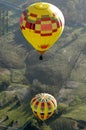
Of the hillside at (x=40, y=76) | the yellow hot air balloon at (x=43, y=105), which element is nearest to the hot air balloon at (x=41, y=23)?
the yellow hot air balloon at (x=43, y=105)

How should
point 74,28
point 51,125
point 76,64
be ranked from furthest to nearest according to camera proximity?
1. point 74,28
2. point 76,64
3. point 51,125

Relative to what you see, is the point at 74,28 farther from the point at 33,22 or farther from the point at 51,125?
the point at 33,22

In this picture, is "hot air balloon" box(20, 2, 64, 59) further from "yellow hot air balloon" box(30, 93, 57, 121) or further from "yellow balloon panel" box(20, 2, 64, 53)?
"yellow hot air balloon" box(30, 93, 57, 121)

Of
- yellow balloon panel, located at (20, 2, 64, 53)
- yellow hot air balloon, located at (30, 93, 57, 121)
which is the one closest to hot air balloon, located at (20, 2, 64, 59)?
yellow balloon panel, located at (20, 2, 64, 53)

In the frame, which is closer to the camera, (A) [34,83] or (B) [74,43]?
(A) [34,83]

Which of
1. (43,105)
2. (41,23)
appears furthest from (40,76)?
(41,23)

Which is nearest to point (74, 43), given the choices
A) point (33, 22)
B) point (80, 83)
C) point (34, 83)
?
point (80, 83)

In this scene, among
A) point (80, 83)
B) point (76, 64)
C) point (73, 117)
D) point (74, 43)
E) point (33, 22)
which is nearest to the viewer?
point (33, 22)
